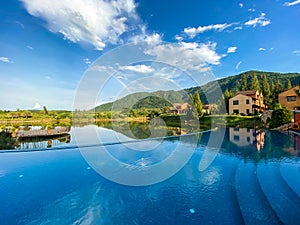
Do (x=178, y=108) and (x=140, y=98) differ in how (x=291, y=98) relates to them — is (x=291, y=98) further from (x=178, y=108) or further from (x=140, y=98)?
(x=140, y=98)

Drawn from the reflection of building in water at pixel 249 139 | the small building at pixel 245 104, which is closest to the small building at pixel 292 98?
the small building at pixel 245 104

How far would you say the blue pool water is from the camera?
3281 millimetres

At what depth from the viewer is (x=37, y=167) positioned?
6789 millimetres

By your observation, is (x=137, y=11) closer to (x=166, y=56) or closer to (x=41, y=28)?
(x=166, y=56)

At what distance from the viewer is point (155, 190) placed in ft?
14.7

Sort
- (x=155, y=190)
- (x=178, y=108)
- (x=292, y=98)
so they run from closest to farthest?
(x=155, y=190) < (x=292, y=98) < (x=178, y=108)

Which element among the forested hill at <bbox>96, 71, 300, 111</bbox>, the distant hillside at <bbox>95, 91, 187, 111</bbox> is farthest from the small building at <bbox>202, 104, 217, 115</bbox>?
the distant hillside at <bbox>95, 91, 187, 111</bbox>

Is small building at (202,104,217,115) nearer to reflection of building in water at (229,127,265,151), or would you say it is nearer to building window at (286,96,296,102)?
building window at (286,96,296,102)

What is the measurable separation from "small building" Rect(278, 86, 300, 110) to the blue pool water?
1424 centimetres

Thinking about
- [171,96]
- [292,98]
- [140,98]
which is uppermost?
[292,98]

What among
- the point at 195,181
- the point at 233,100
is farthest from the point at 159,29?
the point at 233,100

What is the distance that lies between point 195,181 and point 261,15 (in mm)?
11752

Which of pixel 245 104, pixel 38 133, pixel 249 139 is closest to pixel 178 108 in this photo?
pixel 245 104

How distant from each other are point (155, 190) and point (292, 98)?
824 inches
